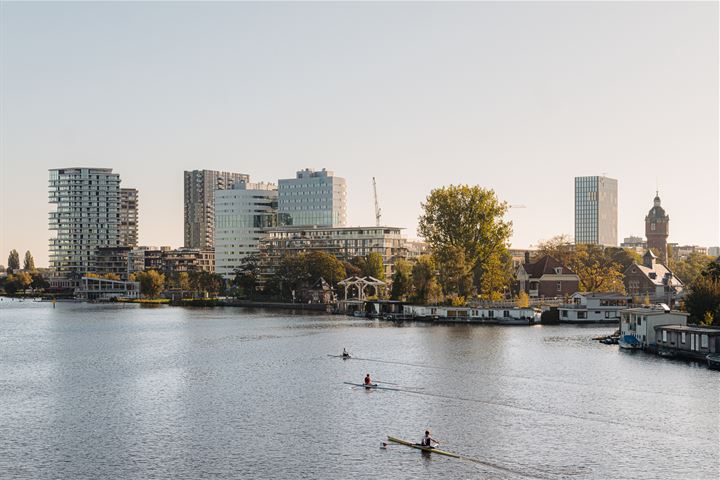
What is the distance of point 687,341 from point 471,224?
245ft

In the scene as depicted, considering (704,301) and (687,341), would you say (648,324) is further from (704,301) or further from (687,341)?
(687,341)

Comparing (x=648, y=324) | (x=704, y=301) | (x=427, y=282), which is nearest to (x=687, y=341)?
(x=648, y=324)

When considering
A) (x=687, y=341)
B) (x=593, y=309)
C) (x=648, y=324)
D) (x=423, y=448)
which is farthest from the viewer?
(x=593, y=309)

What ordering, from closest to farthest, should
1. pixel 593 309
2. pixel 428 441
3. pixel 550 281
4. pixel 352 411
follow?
pixel 428 441, pixel 352 411, pixel 593 309, pixel 550 281

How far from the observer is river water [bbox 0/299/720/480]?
181 ft

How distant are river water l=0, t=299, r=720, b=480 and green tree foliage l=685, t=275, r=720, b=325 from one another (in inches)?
461

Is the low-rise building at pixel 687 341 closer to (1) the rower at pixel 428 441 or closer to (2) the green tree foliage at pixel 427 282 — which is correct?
(1) the rower at pixel 428 441

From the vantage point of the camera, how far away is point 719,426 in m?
64.0

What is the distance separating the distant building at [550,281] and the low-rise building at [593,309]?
28.4m

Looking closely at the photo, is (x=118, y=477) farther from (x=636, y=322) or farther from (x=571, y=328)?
(x=571, y=328)

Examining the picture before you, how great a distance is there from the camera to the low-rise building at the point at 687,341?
97.5 meters

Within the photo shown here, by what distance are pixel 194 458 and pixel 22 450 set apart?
12404 mm

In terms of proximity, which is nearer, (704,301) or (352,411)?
(352,411)

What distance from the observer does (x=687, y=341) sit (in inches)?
4055
